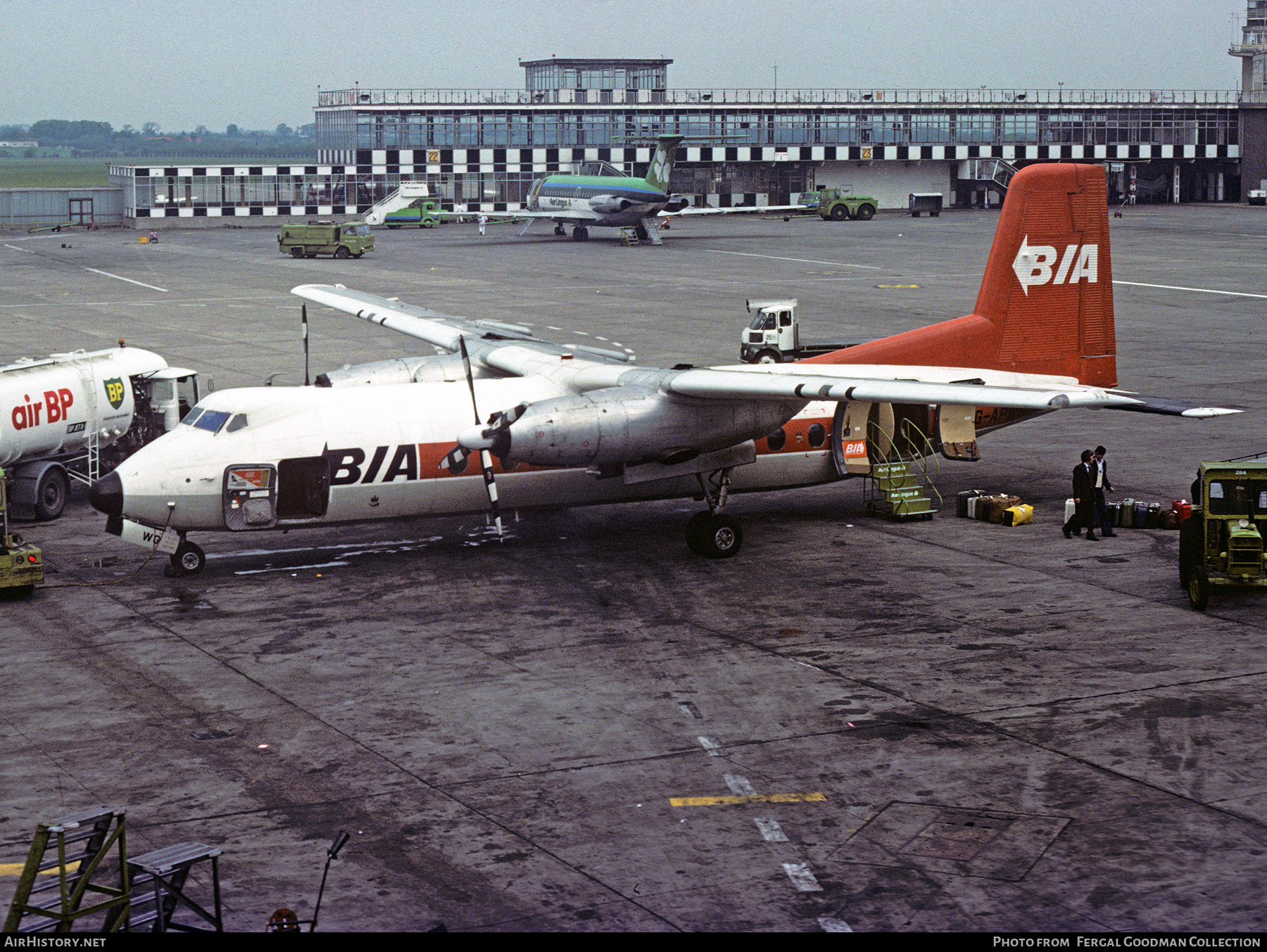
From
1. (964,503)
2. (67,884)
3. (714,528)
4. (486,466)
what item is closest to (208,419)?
(486,466)

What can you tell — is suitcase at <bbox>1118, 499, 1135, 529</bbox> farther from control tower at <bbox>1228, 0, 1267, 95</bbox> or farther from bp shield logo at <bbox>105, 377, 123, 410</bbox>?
control tower at <bbox>1228, 0, 1267, 95</bbox>

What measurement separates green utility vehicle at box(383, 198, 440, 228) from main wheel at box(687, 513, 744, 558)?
100977 millimetres

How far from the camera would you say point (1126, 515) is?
30.0 meters

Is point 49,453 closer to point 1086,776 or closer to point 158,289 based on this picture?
point 1086,776

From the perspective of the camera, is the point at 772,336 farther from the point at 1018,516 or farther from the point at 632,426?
the point at 632,426

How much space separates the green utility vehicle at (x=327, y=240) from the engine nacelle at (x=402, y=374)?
64.1m

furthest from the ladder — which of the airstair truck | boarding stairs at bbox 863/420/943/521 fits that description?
the airstair truck

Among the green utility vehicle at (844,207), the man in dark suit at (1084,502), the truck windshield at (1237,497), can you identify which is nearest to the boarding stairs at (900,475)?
the man in dark suit at (1084,502)

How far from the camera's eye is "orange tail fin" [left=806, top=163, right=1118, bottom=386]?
31656 mm

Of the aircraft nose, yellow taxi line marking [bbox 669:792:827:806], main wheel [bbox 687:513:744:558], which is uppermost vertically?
the aircraft nose

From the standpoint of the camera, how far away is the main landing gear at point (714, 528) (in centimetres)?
2783

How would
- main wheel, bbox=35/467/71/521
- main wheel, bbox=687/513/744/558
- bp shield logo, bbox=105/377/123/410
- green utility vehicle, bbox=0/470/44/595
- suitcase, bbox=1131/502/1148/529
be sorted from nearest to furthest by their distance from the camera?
green utility vehicle, bbox=0/470/44/595
main wheel, bbox=687/513/744/558
suitcase, bbox=1131/502/1148/529
main wheel, bbox=35/467/71/521
bp shield logo, bbox=105/377/123/410

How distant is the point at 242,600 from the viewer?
83.2 feet

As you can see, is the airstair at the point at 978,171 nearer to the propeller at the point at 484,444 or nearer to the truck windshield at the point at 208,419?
the propeller at the point at 484,444
